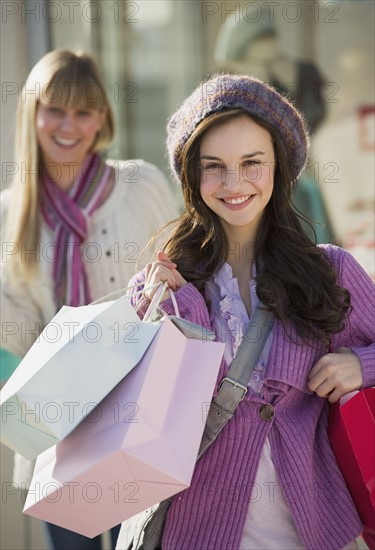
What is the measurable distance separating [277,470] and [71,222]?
1.43m

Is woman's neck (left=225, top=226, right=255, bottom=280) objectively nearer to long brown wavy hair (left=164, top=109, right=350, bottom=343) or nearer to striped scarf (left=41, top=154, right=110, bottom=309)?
long brown wavy hair (left=164, top=109, right=350, bottom=343)

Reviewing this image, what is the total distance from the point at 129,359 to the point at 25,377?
0.22 meters

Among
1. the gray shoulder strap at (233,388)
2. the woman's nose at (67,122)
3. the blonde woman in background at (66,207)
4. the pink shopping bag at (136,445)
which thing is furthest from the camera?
the woman's nose at (67,122)

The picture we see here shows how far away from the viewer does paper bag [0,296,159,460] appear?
186cm

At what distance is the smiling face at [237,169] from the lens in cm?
223

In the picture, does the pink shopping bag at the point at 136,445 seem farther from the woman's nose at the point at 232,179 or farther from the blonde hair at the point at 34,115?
the blonde hair at the point at 34,115

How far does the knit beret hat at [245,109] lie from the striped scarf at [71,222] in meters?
0.94

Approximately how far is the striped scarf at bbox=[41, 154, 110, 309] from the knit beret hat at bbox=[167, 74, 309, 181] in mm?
945

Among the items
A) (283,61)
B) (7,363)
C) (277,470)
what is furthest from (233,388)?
(283,61)

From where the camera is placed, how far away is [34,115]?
3.33 m

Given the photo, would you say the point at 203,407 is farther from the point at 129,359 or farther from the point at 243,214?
the point at 243,214

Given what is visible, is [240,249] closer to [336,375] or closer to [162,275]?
[162,275]

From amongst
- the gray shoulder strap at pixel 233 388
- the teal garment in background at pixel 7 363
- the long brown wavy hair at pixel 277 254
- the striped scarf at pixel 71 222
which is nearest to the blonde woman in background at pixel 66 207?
the striped scarf at pixel 71 222

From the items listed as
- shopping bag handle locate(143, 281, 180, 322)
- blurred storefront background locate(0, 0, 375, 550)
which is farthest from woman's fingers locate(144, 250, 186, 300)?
blurred storefront background locate(0, 0, 375, 550)
